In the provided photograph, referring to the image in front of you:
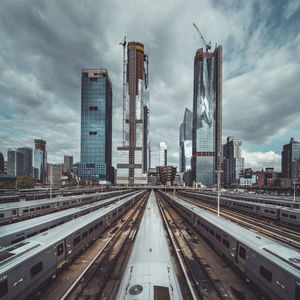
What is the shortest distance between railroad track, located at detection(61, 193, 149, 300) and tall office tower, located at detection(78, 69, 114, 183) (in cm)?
14880

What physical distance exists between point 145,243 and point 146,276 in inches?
127

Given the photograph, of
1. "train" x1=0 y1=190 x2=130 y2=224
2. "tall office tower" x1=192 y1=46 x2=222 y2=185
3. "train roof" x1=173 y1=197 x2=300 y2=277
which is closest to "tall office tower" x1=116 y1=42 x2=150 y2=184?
"tall office tower" x1=192 y1=46 x2=222 y2=185

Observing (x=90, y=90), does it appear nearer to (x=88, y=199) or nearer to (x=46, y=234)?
(x=88, y=199)

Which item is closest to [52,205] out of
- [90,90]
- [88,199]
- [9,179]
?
[88,199]

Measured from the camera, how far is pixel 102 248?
14547mm

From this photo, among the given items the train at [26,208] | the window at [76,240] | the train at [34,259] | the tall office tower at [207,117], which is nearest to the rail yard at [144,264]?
the train at [34,259]

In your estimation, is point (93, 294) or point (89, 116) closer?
point (93, 294)

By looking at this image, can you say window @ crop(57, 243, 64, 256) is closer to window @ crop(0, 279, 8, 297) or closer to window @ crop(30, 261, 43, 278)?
window @ crop(30, 261, 43, 278)

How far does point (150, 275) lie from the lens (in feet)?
21.0

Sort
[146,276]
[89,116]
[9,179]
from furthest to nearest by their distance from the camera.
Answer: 1. [89,116]
2. [9,179]
3. [146,276]

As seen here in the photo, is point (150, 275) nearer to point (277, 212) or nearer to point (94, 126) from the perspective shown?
point (277, 212)

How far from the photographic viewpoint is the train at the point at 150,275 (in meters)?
5.45

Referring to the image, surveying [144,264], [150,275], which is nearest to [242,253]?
[144,264]

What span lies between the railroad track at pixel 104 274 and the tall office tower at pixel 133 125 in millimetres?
142317
